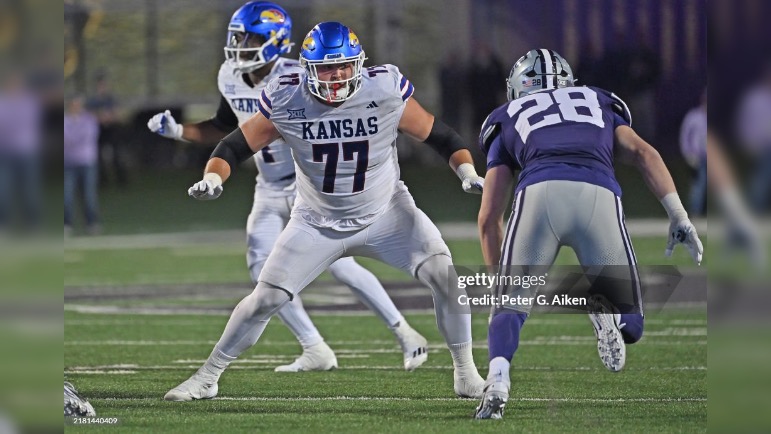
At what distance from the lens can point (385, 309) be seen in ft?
24.2

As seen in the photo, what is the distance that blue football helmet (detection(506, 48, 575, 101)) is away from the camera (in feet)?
19.8

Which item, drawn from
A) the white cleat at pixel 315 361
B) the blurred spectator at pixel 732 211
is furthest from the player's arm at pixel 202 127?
the blurred spectator at pixel 732 211

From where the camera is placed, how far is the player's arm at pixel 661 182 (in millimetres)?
5625

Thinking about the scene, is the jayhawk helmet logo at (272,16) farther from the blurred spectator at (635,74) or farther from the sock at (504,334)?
the blurred spectator at (635,74)

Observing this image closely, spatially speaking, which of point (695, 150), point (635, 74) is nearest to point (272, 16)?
point (695, 150)

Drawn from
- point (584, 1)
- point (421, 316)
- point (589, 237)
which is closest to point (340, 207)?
point (589, 237)

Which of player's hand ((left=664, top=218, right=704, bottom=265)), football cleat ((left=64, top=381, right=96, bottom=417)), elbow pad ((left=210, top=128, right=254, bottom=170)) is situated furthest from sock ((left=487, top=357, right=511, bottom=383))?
football cleat ((left=64, top=381, right=96, bottom=417))

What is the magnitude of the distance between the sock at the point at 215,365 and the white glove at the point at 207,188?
843 millimetres

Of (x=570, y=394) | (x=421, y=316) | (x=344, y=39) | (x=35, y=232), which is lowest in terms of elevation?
(x=421, y=316)

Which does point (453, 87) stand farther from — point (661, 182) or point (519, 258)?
point (519, 258)

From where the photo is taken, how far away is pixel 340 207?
6340mm

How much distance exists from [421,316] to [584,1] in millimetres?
9897

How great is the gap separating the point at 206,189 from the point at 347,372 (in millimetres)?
1961

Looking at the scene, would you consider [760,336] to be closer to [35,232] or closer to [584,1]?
[35,232]
